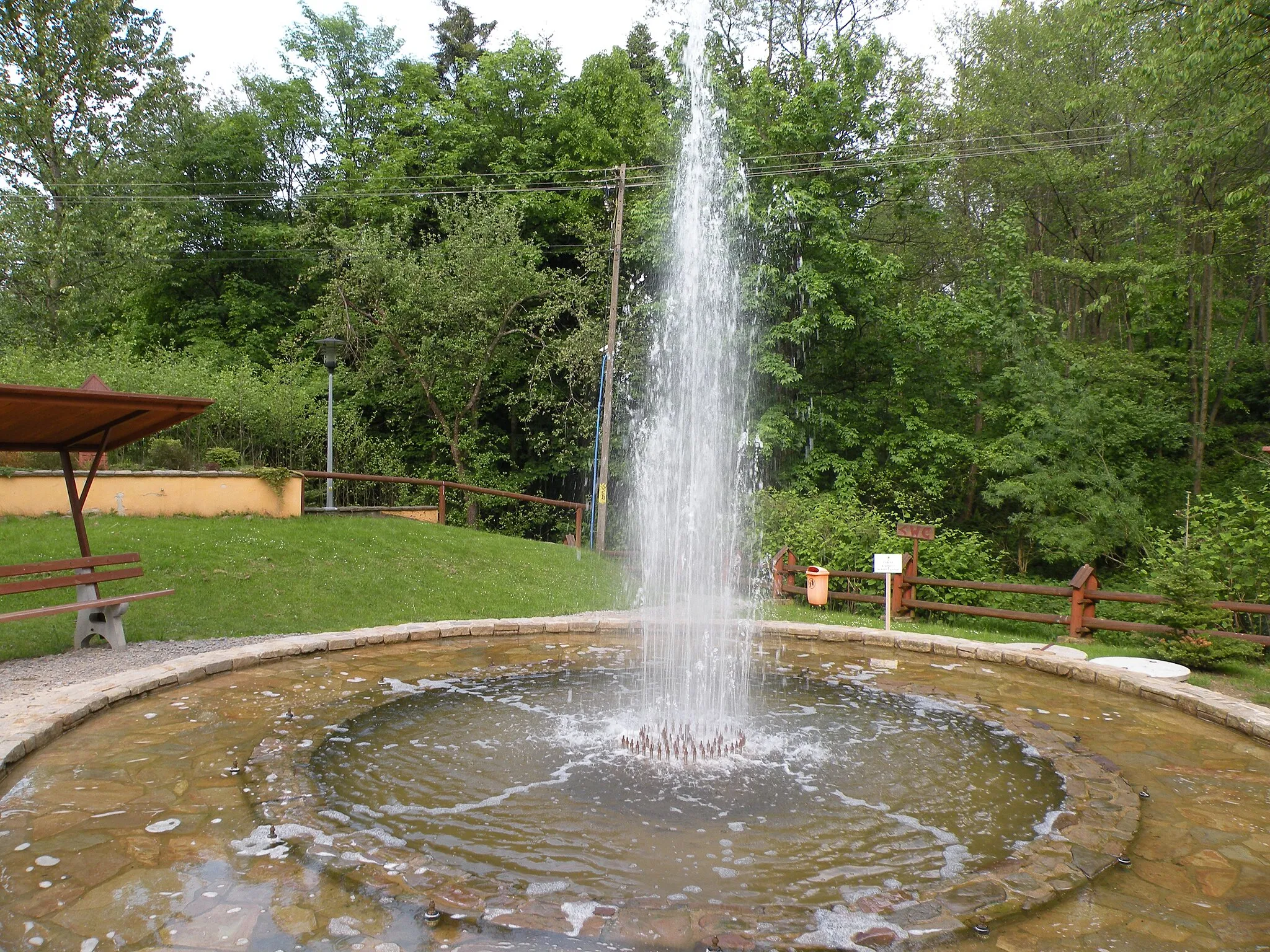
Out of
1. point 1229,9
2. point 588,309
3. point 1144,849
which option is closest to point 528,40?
point 588,309

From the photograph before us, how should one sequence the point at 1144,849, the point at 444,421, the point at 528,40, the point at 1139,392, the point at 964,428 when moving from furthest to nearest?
1. the point at 528,40
2. the point at 444,421
3. the point at 964,428
4. the point at 1139,392
5. the point at 1144,849

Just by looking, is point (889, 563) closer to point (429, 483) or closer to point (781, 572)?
point (781, 572)

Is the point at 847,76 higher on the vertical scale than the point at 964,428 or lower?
higher

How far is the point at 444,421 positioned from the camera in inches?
890

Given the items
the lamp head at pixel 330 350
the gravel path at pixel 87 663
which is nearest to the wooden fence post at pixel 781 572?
the gravel path at pixel 87 663

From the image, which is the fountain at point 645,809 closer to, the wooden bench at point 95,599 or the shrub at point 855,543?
the wooden bench at point 95,599

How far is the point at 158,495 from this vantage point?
1284cm

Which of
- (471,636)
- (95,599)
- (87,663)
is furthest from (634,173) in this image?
(87,663)

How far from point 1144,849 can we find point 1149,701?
359 centimetres

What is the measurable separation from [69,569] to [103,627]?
671 millimetres

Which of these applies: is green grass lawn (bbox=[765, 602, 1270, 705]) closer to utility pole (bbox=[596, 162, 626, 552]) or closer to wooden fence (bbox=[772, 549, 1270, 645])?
wooden fence (bbox=[772, 549, 1270, 645])

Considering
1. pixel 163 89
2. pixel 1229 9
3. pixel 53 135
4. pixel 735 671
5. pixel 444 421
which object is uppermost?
pixel 163 89

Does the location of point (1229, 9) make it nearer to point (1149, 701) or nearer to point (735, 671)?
point (1149, 701)

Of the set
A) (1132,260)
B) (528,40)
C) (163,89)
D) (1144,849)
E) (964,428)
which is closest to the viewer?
(1144,849)
